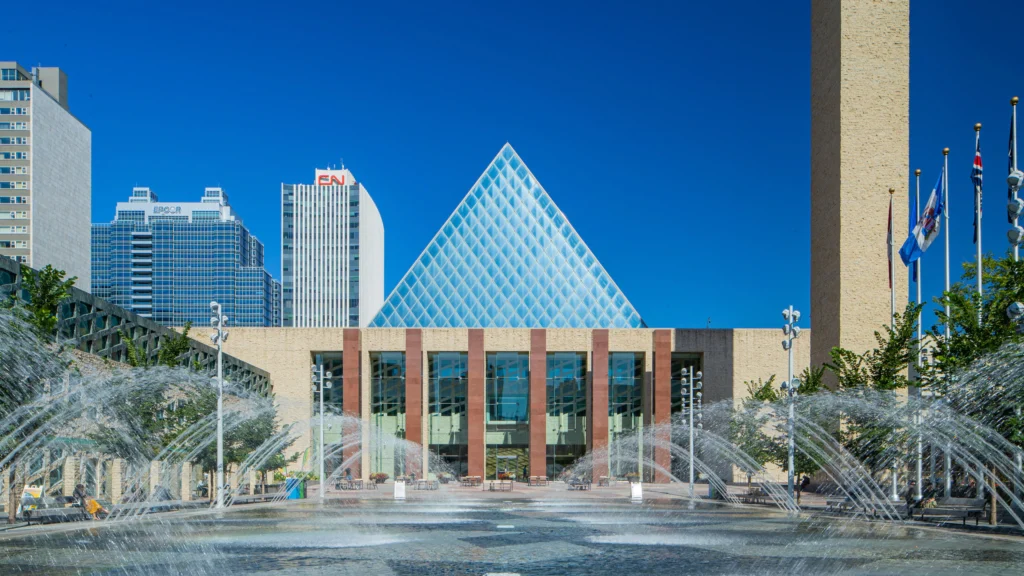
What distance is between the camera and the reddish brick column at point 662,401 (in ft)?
171

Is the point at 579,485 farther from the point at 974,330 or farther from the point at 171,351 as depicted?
the point at 974,330

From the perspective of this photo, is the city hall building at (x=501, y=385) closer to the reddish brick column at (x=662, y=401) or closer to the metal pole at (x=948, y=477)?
the reddish brick column at (x=662, y=401)

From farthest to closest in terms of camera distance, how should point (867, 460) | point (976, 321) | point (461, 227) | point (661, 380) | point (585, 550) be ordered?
1. point (461, 227)
2. point (661, 380)
3. point (867, 460)
4. point (976, 321)
5. point (585, 550)

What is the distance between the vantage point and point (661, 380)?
52.2m

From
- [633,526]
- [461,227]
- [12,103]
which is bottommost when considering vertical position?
[633,526]

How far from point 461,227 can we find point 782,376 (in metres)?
24.3

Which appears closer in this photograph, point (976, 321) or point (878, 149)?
point (976, 321)

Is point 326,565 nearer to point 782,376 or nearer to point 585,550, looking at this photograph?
point 585,550

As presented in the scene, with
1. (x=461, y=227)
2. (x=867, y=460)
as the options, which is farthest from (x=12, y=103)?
(x=867, y=460)

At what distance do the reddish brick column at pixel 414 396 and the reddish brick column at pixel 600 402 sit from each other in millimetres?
9530

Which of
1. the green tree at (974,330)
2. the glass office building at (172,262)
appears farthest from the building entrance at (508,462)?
the glass office building at (172,262)

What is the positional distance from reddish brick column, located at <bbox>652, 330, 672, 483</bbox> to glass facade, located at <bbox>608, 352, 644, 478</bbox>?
5.16ft

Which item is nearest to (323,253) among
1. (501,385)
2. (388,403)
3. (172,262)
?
(172,262)

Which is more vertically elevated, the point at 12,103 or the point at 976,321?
the point at 12,103
